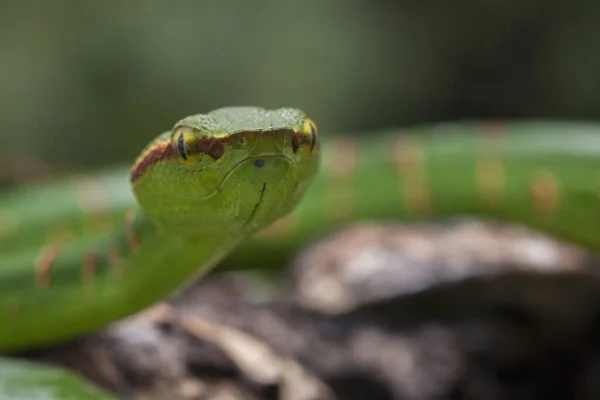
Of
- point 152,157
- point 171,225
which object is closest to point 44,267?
point 171,225

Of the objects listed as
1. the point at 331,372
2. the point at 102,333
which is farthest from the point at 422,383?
the point at 102,333

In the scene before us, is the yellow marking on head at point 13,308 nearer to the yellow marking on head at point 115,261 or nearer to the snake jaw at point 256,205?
the yellow marking on head at point 115,261

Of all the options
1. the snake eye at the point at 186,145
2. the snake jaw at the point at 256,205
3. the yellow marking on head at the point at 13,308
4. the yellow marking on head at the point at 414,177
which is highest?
the snake eye at the point at 186,145

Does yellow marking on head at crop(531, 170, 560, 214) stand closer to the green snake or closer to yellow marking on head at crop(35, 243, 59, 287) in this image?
the green snake

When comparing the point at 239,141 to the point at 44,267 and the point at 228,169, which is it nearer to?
the point at 228,169

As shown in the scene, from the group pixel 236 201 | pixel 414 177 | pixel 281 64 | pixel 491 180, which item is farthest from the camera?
pixel 281 64

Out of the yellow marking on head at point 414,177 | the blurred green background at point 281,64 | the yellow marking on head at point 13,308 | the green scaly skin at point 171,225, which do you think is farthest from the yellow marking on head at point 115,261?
the blurred green background at point 281,64
